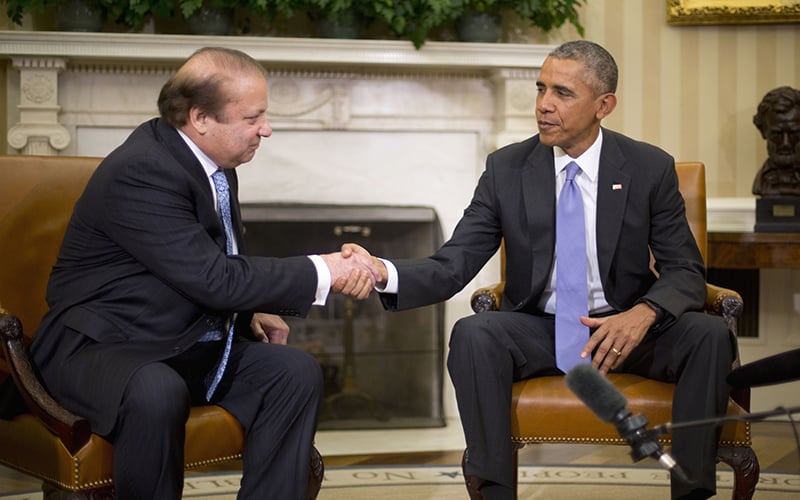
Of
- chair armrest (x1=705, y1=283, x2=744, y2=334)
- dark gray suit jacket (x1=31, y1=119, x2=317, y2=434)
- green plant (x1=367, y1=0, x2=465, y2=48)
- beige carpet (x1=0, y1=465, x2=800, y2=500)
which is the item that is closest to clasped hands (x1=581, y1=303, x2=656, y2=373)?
chair armrest (x1=705, y1=283, x2=744, y2=334)

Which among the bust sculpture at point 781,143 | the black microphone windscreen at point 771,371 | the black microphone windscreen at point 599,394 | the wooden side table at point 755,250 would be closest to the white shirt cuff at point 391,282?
the black microphone windscreen at point 771,371

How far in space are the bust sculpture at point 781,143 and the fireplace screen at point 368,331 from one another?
1.43 metres

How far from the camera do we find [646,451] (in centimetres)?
129

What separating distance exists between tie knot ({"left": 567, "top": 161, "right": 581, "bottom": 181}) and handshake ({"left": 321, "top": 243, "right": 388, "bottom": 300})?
2.03 feet

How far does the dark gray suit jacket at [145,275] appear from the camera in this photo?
2.38 meters

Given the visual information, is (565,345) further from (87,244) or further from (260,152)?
(260,152)

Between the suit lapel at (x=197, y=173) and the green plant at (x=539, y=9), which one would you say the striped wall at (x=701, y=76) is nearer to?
the green plant at (x=539, y=9)

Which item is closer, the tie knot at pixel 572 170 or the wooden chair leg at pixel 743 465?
the wooden chair leg at pixel 743 465

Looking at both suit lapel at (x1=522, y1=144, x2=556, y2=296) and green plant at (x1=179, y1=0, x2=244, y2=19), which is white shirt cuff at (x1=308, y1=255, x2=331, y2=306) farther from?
green plant at (x1=179, y1=0, x2=244, y2=19)

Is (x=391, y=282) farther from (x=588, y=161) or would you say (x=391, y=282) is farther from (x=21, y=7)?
(x=21, y=7)

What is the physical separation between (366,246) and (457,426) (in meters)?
0.91

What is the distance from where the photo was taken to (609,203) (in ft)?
9.55

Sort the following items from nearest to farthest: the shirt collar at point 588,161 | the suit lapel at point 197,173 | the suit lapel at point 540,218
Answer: the suit lapel at point 197,173 < the suit lapel at point 540,218 < the shirt collar at point 588,161

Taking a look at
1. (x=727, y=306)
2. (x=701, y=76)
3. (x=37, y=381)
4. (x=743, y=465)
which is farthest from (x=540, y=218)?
(x=701, y=76)
